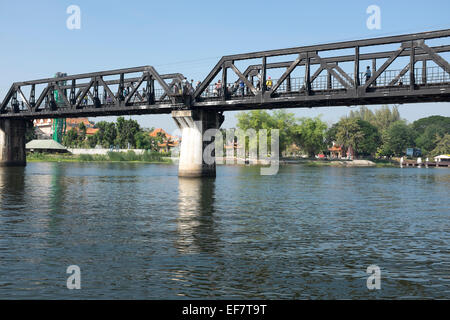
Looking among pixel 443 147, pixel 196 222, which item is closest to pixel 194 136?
pixel 196 222

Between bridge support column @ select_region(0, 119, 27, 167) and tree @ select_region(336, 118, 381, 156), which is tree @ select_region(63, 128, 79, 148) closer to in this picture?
bridge support column @ select_region(0, 119, 27, 167)

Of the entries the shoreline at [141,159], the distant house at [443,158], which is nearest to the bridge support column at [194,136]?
the shoreline at [141,159]

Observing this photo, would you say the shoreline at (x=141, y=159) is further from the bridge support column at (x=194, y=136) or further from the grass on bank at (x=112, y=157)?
the bridge support column at (x=194, y=136)

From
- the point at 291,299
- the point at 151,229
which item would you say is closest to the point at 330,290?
the point at 291,299

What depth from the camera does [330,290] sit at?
43.0 feet

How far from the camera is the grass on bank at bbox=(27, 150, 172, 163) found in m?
140

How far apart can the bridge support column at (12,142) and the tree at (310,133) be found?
97.2m

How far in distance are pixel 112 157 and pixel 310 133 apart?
67.1 metres

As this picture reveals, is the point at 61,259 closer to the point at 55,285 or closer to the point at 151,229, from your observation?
the point at 55,285

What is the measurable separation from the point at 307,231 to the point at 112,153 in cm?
12627

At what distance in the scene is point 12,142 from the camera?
91.6 metres

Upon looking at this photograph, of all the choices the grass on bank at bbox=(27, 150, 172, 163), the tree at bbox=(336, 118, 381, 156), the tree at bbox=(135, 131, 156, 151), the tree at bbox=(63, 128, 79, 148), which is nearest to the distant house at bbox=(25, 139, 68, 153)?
the grass on bank at bbox=(27, 150, 172, 163)

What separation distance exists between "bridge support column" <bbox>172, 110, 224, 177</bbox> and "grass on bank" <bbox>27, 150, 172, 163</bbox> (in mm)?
77744

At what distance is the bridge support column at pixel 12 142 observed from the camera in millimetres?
90500
